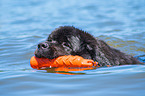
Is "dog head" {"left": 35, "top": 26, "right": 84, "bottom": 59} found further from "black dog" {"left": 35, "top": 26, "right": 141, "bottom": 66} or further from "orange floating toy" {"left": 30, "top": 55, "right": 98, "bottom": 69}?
"orange floating toy" {"left": 30, "top": 55, "right": 98, "bottom": 69}

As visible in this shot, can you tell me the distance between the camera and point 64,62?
17.7 ft

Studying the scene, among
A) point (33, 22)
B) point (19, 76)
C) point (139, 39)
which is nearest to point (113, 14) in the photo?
point (33, 22)

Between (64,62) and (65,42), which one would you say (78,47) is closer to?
(65,42)

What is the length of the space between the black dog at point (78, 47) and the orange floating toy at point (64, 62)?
11 cm

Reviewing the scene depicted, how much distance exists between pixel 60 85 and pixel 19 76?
1.14 meters

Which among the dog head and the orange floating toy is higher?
the dog head

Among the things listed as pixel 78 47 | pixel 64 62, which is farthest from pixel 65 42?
pixel 64 62

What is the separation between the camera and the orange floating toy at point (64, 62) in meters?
5.34

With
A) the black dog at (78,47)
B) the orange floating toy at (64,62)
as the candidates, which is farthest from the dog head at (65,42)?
the orange floating toy at (64,62)

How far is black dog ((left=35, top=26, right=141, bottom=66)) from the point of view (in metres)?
5.51

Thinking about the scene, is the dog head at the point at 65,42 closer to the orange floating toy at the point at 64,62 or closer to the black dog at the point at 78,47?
the black dog at the point at 78,47

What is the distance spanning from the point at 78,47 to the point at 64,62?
20.8 inches

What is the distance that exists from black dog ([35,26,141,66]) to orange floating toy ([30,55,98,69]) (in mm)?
111

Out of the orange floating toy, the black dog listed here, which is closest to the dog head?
the black dog
